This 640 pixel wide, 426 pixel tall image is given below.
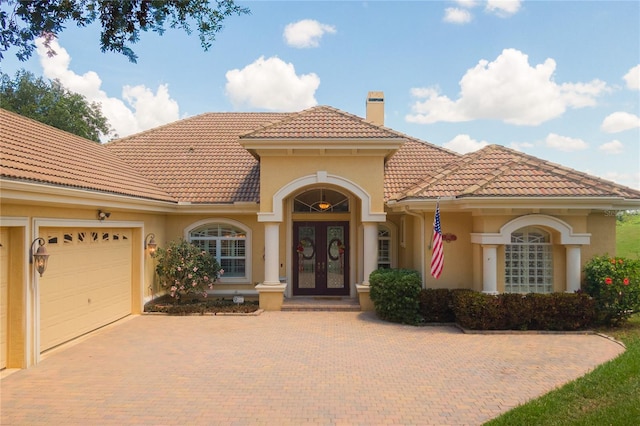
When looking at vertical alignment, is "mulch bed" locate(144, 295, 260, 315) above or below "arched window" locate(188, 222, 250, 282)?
below

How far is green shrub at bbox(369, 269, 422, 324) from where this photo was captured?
10.6 metres

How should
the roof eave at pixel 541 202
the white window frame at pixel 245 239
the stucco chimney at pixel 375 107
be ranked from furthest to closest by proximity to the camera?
the stucco chimney at pixel 375 107 → the white window frame at pixel 245 239 → the roof eave at pixel 541 202

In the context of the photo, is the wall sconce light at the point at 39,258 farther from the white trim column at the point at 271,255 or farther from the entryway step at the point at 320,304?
the entryway step at the point at 320,304

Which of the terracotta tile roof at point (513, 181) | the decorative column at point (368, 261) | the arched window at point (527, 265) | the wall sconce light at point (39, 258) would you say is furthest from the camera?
the decorative column at point (368, 261)

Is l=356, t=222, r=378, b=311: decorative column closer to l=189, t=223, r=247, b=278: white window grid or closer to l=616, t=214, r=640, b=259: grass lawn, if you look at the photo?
l=189, t=223, r=247, b=278: white window grid

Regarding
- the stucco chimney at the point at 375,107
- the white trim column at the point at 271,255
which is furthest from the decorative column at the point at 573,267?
the stucco chimney at the point at 375,107

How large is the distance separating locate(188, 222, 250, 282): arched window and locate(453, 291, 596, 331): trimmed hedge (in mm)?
7591

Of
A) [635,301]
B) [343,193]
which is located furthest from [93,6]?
[635,301]

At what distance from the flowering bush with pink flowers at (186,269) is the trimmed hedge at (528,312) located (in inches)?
311

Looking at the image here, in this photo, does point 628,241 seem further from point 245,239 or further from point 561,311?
point 245,239

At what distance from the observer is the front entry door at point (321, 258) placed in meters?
14.1

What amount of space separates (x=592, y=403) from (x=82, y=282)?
34.1ft

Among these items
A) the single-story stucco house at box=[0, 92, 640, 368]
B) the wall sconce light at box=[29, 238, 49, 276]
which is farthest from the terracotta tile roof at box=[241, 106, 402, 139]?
the wall sconce light at box=[29, 238, 49, 276]

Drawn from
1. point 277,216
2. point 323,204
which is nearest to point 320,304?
point 277,216
